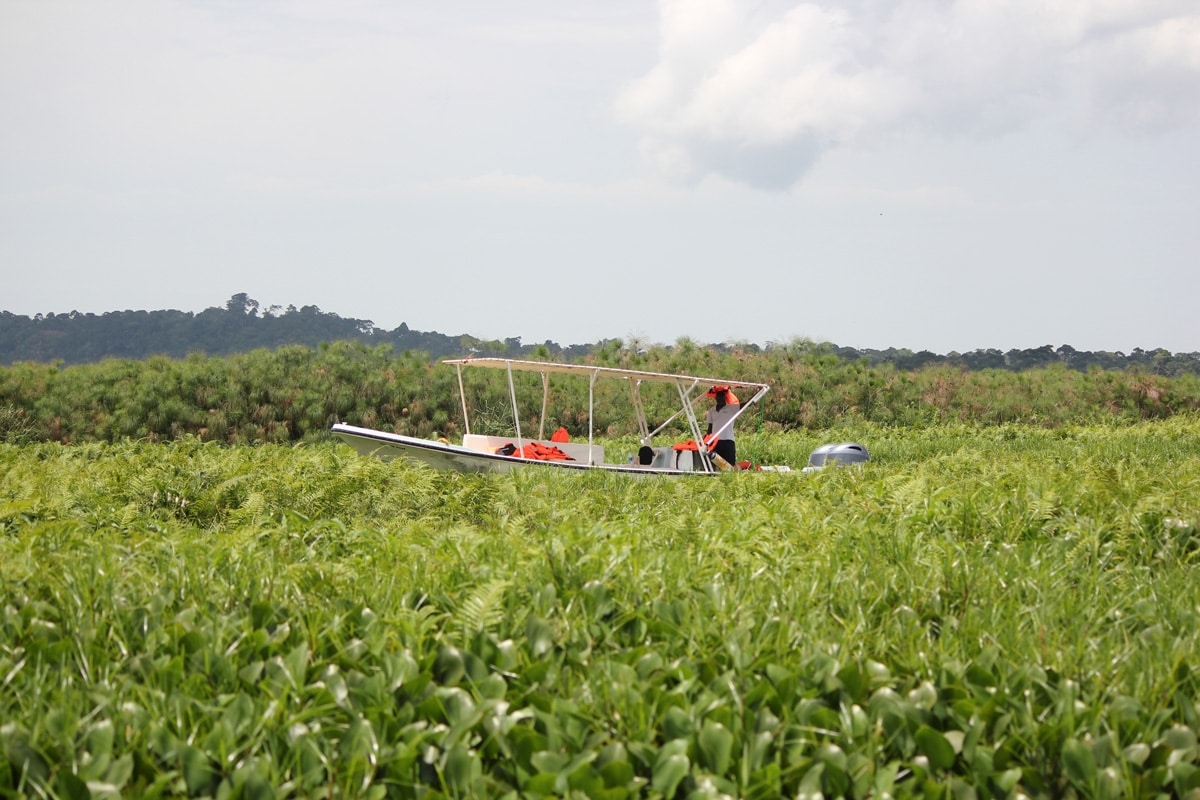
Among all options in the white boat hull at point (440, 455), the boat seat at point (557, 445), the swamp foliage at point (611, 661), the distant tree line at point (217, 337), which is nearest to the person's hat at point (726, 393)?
the boat seat at point (557, 445)

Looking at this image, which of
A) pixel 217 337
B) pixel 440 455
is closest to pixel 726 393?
pixel 440 455

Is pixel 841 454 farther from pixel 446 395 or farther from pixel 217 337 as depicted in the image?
pixel 217 337

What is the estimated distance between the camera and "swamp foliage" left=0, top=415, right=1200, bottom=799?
3.13 meters

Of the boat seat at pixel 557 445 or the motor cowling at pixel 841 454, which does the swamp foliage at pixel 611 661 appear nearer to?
the boat seat at pixel 557 445

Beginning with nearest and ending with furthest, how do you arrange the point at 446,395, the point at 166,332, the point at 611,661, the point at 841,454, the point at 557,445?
the point at 611,661
the point at 557,445
the point at 841,454
the point at 446,395
the point at 166,332

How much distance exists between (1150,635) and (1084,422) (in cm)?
2528

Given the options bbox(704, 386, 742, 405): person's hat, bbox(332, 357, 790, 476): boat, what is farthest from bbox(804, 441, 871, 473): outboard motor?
bbox(704, 386, 742, 405): person's hat

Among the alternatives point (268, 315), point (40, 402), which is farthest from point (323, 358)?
point (268, 315)

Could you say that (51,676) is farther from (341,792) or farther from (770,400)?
(770,400)

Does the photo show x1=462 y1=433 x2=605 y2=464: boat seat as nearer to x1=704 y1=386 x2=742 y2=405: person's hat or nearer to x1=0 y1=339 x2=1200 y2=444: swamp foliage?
x1=704 y1=386 x2=742 y2=405: person's hat

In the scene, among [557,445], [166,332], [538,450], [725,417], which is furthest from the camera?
[166,332]

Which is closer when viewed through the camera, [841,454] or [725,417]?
[725,417]

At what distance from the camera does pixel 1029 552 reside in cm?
575

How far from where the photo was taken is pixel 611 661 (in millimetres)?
3736
